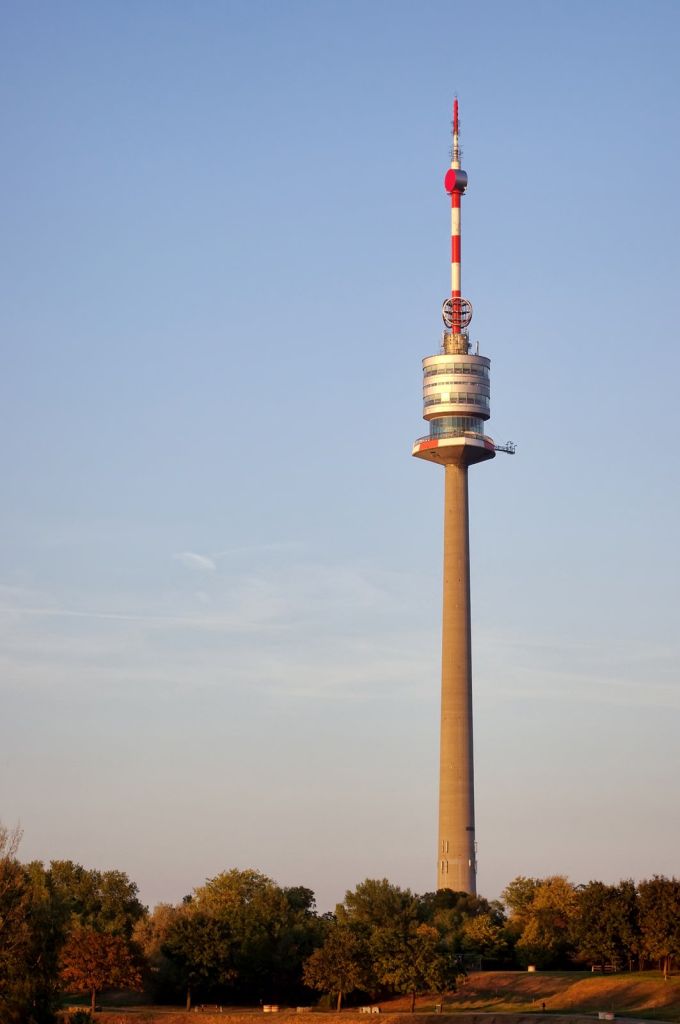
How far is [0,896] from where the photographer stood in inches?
3455

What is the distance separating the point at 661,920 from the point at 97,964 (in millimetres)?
48559

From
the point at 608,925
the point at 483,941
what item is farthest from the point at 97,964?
the point at 608,925

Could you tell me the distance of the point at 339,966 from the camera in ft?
440

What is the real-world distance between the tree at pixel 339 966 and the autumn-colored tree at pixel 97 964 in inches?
599

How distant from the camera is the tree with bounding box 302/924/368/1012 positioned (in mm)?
134000

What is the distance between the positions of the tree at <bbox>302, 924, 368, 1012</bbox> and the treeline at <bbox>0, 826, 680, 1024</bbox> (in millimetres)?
120

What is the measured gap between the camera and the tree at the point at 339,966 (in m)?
134

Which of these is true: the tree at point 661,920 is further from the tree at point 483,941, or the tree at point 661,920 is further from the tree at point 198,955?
the tree at point 198,955

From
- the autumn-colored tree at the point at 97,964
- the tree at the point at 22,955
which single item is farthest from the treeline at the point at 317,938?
the tree at the point at 22,955

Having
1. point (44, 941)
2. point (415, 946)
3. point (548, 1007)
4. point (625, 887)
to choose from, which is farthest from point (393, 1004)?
point (44, 941)

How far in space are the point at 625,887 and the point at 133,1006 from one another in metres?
45.7

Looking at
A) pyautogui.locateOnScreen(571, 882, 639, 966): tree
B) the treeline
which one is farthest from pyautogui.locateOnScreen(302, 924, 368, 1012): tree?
pyautogui.locateOnScreen(571, 882, 639, 966): tree

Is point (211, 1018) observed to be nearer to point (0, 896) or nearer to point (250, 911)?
point (250, 911)

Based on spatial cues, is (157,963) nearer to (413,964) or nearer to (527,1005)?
(413,964)
